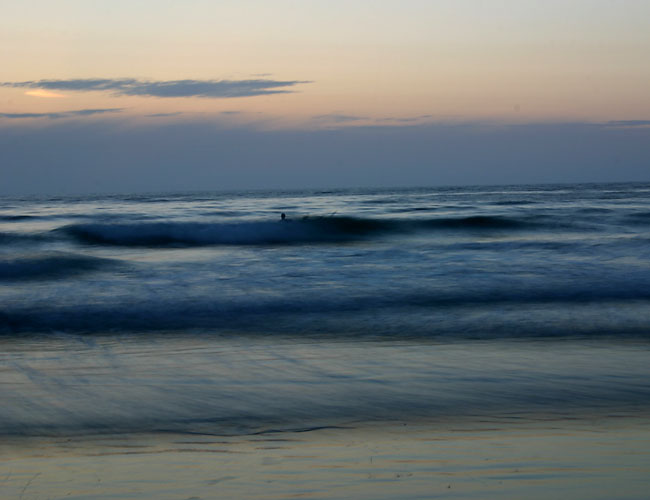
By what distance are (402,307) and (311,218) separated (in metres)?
16.4

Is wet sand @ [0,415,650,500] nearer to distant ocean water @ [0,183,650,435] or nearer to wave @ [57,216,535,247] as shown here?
distant ocean water @ [0,183,650,435]

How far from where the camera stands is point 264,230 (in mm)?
20188

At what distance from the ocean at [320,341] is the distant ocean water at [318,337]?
25 mm

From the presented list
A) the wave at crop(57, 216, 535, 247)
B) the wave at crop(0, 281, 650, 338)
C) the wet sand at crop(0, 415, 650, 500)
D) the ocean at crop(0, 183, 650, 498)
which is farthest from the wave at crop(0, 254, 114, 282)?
the wet sand at crop(0, 415, 650, 500)

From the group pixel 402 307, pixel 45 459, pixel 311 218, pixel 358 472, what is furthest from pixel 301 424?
pixel 311 218

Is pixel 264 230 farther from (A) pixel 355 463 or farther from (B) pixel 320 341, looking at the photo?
(A) pixel 355 463

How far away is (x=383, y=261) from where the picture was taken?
40.3 ft

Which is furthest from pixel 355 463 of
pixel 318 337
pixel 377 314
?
pixel 377 314

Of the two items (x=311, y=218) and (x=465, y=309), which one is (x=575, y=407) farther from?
(x=311, y=218)

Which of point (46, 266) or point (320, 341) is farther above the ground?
point (46, 266)

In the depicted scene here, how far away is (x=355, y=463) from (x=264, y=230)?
17471mm

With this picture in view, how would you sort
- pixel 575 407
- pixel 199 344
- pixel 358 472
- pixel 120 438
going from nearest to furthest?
pixel 358 472
pixel 120 438
pixel 575 407
pixel 199 344

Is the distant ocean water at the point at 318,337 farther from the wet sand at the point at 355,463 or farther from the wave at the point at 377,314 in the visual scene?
the wet sand at the point at 355,463

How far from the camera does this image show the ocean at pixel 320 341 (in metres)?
3.68
